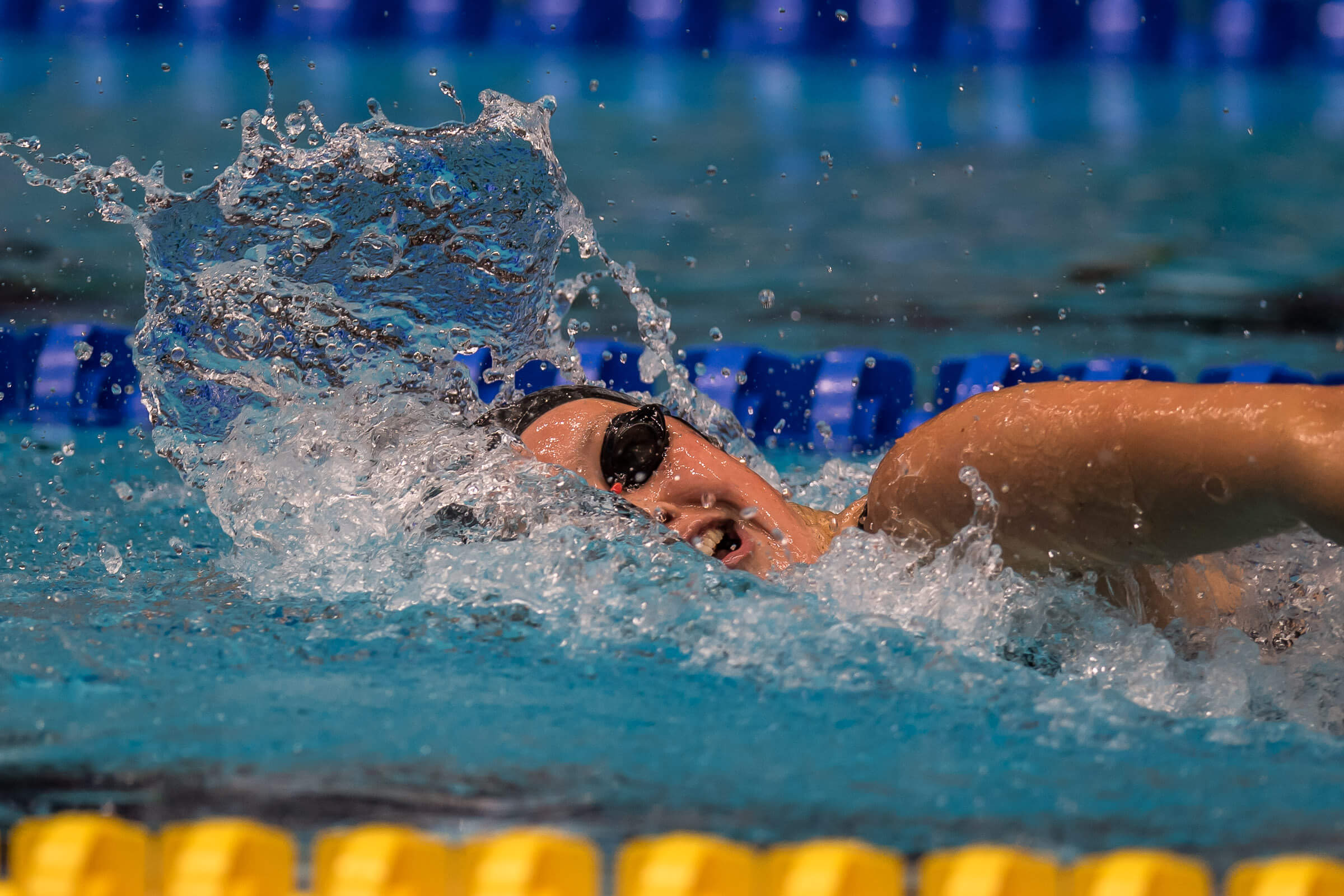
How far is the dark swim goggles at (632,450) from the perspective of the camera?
1.70 meters

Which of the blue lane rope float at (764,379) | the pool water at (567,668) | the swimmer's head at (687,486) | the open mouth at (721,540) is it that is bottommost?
the pool water at (567,668)

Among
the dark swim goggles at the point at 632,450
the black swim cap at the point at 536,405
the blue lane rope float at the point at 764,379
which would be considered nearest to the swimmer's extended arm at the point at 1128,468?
the dark swim goggles at the point at 632,450

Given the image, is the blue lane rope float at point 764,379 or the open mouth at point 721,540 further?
the blue lane rope float at point 764,379

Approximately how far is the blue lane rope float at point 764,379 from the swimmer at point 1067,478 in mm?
1751

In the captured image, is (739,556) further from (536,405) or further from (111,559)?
(111,559)

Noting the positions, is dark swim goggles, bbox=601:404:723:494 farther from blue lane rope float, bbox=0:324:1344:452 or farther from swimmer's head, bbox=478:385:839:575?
blue lane rope float, bbox=0:324:1344:452

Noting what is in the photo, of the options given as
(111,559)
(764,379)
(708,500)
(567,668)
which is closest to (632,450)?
(708,500)

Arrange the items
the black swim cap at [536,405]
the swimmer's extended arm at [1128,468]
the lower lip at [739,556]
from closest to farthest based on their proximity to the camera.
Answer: the swimmer's extended arm at [1128,468] < the lower lip at [739,556] < the black swim cap at [536,405]

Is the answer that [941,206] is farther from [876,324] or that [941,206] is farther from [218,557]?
[218,557]

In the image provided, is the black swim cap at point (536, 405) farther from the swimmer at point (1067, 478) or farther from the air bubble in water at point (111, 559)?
the air bubble in water at point (111, 559)

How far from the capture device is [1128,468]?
123 cm

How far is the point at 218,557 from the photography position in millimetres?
2080

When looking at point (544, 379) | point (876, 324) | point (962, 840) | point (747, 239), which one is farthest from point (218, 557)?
point (747, 239)

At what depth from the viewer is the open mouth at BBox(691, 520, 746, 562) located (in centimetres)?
170
